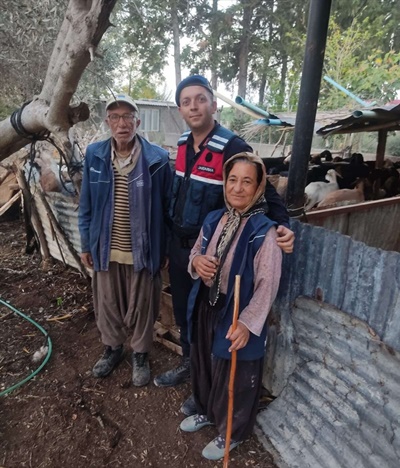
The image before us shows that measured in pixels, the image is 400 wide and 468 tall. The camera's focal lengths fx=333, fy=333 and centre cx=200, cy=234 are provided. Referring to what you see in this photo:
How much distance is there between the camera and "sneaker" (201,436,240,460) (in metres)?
2.18


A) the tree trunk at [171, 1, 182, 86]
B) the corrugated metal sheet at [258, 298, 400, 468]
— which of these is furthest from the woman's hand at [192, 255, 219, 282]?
the tree trunk at [171, 1, 182, 86]

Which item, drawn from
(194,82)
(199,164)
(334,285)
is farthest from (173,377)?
(194,82)

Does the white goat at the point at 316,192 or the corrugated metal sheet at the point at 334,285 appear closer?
the corrugated metal sheet at the point at 334,285

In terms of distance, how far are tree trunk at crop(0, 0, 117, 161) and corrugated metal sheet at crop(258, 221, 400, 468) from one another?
1.85 m

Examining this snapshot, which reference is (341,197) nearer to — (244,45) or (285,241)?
(285,241)

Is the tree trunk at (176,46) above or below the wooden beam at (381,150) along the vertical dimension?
above

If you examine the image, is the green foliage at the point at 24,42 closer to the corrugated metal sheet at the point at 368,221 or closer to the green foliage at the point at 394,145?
the corrugated metal sheet at the point at 368,221

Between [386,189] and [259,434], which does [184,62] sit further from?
[259,434]

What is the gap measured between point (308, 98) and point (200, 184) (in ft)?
3.51

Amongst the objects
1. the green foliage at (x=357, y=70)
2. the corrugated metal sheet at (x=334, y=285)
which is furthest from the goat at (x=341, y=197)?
the green foliage at (x=357, y=70)

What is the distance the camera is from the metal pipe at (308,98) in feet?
7.54

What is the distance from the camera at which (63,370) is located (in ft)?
9.79

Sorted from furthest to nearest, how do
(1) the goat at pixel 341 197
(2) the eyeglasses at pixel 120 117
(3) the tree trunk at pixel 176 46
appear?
1. (3) the tree trunk at pixel 176 46
2. (1) the goat at pixel 341 197
3. (2) the eyeglasses at pixel 120 117

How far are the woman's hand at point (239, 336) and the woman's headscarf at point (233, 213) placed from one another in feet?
0.75
